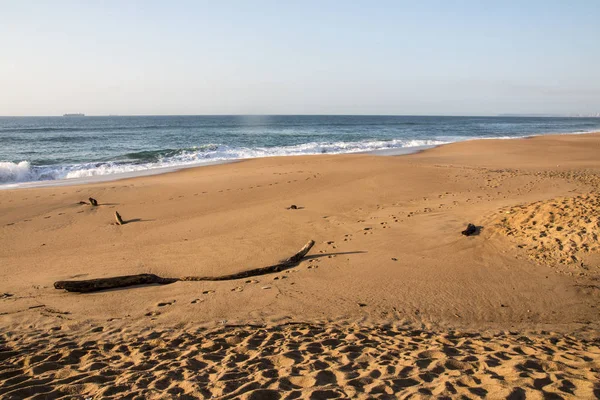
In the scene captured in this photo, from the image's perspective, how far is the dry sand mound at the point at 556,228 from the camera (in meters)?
6.50

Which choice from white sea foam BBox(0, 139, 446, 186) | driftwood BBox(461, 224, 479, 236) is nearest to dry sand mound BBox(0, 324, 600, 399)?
driftwood BBox(461, 224, 479, 236)

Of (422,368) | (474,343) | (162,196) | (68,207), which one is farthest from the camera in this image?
(162,196)

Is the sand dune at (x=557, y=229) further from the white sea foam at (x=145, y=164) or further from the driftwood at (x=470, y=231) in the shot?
the white sea foam at (x=145, y=164)

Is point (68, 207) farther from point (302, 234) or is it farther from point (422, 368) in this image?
point (422, 368)

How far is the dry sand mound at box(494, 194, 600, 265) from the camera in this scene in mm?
6496

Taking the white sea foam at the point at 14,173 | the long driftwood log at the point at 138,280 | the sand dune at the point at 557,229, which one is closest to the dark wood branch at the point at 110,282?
the long driftwood log at the point at 138,280

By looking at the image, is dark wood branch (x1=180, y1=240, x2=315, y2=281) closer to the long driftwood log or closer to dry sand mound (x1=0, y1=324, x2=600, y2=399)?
the long driftwood log

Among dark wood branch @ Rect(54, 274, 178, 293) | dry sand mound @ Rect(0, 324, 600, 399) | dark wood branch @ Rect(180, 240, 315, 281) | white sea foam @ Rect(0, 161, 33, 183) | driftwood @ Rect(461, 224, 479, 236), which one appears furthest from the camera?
white sea foam @ Rect(0, 161, 33, 183)

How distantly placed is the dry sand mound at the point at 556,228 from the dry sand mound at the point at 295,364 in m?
2.57

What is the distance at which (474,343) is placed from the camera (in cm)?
412

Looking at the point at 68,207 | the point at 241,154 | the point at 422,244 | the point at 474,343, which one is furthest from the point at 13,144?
the point at 474,343

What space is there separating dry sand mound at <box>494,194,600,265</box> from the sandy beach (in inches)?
1.4

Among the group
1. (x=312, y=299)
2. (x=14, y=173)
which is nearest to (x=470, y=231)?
(x=312, y=299)

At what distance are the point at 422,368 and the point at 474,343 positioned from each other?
3.05 ft
